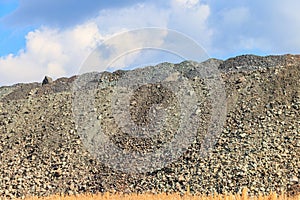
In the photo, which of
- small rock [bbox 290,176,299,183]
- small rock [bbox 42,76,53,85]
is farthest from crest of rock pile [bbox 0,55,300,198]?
small rock [bbox 42,76,53,85]

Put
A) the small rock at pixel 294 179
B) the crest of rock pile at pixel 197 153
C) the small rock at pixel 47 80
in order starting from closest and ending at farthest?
the small rock at pixel 294 179 < the crest of rock pile at pixel 197 153 < the small rock at pixel 47 80

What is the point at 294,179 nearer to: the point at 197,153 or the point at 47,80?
the point at 197,153

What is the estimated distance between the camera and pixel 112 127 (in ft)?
83.1

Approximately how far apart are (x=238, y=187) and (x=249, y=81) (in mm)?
8653

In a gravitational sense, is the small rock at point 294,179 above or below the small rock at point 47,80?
below

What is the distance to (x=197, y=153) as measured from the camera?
21.3 meters

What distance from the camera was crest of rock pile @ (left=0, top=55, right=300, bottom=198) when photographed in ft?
63.5

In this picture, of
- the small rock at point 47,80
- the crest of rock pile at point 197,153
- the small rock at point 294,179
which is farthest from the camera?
the small rock at point 47,80

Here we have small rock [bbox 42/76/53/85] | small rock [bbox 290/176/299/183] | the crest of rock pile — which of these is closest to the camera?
small rock [bbox 290/176/299/183]

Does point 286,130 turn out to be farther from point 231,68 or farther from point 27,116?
point 231,68

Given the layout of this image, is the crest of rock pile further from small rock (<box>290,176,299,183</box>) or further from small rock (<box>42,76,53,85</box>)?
small rock (<box>42,76,53,85</box>)

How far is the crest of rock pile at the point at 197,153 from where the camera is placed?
19.4m

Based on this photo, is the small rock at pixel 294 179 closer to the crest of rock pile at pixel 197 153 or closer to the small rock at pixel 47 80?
the crest of rock pile at pixel 197 153

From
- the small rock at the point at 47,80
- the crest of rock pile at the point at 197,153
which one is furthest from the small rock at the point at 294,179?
the small rock at the point at 47,80
